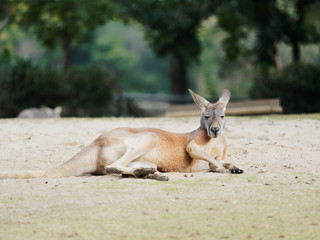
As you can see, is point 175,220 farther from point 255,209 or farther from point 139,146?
point 139,146

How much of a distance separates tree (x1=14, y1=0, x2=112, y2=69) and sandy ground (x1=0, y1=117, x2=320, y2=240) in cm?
1787

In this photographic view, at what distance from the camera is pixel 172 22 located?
25.8m

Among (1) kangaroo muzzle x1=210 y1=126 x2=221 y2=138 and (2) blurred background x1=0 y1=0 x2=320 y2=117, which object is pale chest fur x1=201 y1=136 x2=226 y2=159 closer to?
(1) kangaroo muzzle x1=210 y1=126 x2=221 y2=138

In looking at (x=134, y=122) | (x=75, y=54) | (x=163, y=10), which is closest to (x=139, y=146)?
(x=134, y=122)

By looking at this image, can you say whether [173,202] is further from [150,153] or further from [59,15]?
[59,15]

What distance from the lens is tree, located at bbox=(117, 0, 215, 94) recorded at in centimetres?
2605

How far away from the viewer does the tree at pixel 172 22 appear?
85.5 feet

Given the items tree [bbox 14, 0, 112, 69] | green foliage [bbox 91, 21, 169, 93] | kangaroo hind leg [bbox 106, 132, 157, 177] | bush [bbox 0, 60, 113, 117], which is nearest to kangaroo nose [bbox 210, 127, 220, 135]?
kangaroo hind leg [bbox 106, 132, 157, 177]

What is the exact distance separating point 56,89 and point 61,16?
5841 millimetres

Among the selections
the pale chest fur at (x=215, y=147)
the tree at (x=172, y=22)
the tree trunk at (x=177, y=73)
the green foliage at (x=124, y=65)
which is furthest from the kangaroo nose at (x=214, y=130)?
the green foliage at (x=124, y=65)

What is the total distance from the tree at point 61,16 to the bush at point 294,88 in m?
8.93

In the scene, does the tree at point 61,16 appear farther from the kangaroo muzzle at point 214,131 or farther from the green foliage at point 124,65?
the green foliage at point 124,65

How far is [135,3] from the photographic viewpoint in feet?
90.8

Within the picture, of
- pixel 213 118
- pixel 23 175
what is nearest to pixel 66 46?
pixel 213 118
